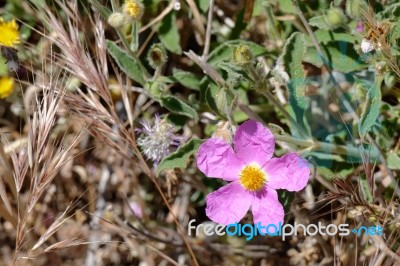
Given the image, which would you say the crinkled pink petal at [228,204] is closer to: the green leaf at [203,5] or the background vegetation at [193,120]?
the background vegetation at [193,120]

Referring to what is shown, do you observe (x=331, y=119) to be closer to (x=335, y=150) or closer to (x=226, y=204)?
(x=335, y=150)

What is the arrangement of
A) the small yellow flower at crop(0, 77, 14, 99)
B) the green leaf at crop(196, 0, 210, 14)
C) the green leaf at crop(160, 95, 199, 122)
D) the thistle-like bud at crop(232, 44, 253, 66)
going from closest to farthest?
1. the thistle-like bud at crop(232, 44, 253, 66)
2. the green leaf at crop(160, 95, 199, 122)
3. the green leaf at crop(196, 0, 210, 14)
4. the small yellow flower at crop(0, 77, 14, 99)

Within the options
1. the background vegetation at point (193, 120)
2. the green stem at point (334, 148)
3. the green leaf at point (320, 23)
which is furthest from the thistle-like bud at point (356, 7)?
the green stem at point (334, 148)

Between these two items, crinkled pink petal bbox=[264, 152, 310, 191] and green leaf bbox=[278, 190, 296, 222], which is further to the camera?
green leaf bbox=[278, 190, 296, 222]

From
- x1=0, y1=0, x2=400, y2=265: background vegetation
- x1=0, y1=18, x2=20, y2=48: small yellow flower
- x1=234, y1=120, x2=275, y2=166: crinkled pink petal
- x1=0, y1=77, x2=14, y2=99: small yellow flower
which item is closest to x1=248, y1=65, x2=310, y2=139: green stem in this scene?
x1=0, y1=0, x2=400, y2=265: background vegetation

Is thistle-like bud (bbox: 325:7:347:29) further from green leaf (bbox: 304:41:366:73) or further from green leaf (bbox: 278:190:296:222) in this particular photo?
green leaf (bbox: 278:190:296:222)

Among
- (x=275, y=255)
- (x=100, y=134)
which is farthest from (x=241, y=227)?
(x=100, y=134)
